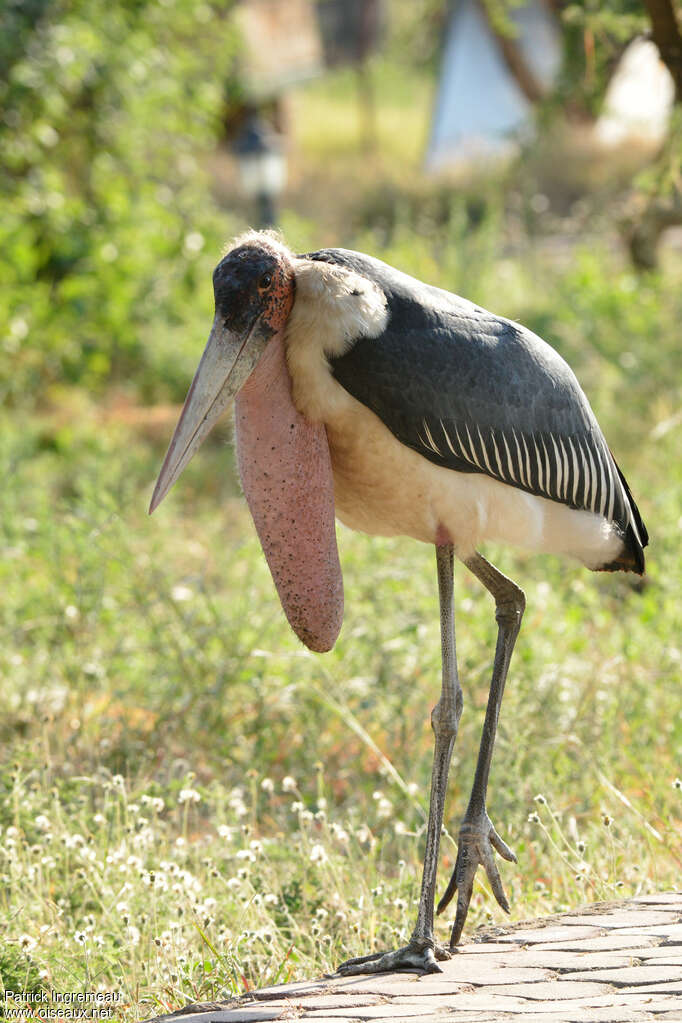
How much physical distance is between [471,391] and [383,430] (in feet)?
0.71

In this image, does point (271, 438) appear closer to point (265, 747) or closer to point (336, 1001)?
point (336, 1001)

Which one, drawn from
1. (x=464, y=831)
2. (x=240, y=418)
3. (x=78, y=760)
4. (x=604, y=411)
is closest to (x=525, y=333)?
(x=240, y=418)

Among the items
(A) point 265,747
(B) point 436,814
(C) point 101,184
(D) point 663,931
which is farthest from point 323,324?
(C) point 101,184

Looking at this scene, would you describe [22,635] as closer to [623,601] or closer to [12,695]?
[12,695]

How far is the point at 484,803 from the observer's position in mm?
3113

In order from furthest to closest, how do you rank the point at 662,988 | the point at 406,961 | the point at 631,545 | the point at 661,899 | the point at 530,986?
1. the point at 631,545
2. the point at 661,899
3. the point at 406,961
4. the point at 530,986
5. the point at 662,988

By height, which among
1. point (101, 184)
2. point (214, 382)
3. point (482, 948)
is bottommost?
point (482, 948)

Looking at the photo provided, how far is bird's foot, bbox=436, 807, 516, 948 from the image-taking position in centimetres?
307

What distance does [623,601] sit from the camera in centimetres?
598

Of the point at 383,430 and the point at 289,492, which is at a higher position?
the point at 383,430

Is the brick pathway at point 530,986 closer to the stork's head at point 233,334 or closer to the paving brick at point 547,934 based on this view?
the paving brick at point 547,934

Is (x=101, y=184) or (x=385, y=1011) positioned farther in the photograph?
(x=101, y=184)

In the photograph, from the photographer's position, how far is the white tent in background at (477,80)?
21.2 m

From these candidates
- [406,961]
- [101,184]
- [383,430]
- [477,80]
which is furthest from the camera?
[477,80]
